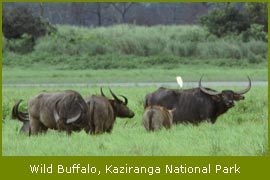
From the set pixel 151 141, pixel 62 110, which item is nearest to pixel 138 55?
pixel 62 110

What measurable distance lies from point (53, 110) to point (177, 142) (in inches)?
57.3

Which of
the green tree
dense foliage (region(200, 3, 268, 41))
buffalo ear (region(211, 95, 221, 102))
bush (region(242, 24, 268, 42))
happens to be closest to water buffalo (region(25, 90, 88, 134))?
buffalo ear (region(211, 95, 221, 102))

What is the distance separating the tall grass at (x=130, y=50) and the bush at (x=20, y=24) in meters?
0.88

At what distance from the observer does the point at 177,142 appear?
25.9 feet

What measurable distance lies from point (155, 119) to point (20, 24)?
22.5 meters

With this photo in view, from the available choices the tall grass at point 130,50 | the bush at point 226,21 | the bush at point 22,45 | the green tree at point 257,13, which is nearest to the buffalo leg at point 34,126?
the tall grass at point 130,50

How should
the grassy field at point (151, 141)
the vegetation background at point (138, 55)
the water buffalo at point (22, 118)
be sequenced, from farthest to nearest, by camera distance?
the vegetation background at point (138, 55) < the water buffalo at point (22, 118) < the grassy field at point (151, 141)

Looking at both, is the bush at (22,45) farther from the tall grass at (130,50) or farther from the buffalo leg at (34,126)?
the buffalo leg at (34,126)

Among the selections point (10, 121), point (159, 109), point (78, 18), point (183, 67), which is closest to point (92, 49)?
point (183, 67)

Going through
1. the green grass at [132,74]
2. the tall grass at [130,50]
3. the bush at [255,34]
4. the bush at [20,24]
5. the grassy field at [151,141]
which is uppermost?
the bush at [20,24]

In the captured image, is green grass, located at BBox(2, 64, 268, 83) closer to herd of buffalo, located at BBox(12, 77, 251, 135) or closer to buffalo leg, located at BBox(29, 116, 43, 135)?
herd of buffalo, located at BBox(12, 77, 251, 135)

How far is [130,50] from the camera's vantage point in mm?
28656

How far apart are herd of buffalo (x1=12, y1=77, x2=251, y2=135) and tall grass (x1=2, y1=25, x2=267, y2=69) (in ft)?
51.2

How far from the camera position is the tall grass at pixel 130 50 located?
26.9 meters
